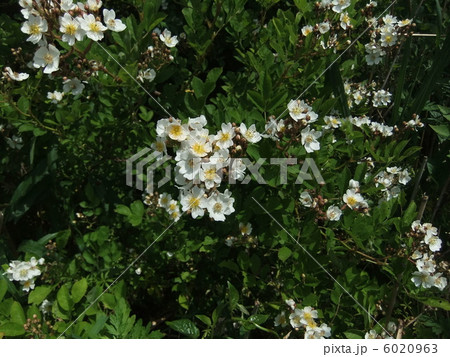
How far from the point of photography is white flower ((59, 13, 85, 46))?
1612 mm

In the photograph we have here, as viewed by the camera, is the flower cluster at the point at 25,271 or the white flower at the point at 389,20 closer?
the flower cluster at the point at 25,271

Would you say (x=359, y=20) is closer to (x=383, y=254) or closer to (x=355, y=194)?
(x=355, y=194)

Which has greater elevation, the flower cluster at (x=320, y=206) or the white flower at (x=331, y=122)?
the white flower at (x=331, y=122)

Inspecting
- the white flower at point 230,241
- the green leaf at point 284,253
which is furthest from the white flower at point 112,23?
the green leaf at point 284,253

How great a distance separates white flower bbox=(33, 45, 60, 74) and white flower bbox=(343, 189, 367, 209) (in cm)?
112

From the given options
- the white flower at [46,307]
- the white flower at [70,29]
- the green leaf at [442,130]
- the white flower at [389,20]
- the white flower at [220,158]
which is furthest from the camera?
the white flower at [389,20]

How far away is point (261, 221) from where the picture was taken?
1880 mm

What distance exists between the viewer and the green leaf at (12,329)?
62.5 inches

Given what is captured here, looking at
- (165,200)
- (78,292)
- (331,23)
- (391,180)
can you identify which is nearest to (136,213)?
(165,200)

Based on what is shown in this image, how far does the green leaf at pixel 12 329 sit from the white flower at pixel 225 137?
88 cm

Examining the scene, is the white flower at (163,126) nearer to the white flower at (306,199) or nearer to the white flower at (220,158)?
the white flower at (220,158)

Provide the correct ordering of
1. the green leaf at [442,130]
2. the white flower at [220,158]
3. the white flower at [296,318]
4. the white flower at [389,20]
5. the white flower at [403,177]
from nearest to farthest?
the white flower at [220,158], the white flower at [296,318], the white flower at [403,177], the green leaf at [442,130], the white flower at [389,20]

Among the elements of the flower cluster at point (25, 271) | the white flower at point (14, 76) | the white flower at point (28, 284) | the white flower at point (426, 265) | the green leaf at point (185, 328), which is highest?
the white flower at point (14, 76)

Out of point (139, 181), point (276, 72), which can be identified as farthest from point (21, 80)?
point (276, 72)
